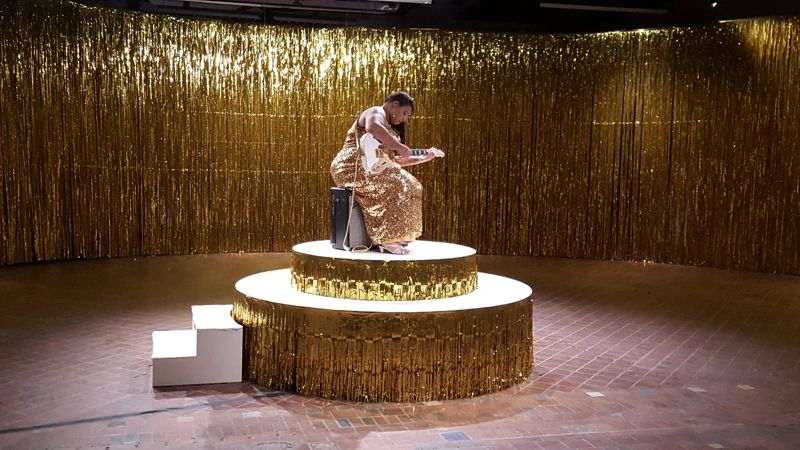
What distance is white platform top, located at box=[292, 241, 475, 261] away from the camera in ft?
13.8

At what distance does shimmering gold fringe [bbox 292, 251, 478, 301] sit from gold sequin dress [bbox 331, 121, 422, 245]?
1.33 feet

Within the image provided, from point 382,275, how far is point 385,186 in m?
0.70

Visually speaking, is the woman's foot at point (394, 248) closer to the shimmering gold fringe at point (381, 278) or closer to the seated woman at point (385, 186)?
the seated woman at point (385, 186)

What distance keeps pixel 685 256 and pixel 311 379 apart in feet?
23.3

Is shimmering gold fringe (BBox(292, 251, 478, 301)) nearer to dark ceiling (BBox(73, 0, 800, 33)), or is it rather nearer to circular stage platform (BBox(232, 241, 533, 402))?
circular stage platform (BBox(232, 241, 533, 402))

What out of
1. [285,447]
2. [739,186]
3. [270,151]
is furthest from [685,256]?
[285,447]

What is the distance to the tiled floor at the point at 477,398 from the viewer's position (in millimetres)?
3275

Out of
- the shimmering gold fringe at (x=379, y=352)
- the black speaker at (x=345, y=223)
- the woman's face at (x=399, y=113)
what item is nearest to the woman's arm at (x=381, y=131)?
the woman's face at (x=399, y=113)

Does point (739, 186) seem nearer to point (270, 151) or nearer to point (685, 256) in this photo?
point (685, 256)

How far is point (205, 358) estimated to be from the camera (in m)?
4.00

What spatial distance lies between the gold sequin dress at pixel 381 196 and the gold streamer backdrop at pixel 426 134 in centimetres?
523

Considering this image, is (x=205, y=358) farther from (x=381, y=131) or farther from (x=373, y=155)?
(x=381, y=131)

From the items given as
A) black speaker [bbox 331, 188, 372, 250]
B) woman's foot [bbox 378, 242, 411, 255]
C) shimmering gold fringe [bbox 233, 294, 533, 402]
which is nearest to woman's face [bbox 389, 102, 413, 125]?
black speaker [bbox 331, 188, 372, 250]

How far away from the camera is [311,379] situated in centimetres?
386
